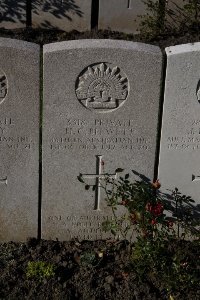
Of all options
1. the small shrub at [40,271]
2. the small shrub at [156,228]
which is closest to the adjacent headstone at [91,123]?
the small shrub at [156,228]

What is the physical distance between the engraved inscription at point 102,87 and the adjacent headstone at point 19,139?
0.35 meters

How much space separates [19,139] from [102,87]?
2.51 ft

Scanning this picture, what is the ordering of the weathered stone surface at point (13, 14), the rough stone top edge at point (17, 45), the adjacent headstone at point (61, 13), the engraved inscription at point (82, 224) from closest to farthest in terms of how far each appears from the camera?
the rough stone top edge at point (17, 45) < the engraved inscription at point (82, 224) < the weathered stone surface at point (13, 14) < the adjacent headstone at point (61, 13)

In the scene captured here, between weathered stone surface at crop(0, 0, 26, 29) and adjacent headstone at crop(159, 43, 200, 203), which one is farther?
weathered stone surface at crop(0, 0, 26, 29)

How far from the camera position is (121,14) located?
9641 mm

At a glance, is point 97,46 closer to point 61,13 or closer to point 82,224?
point 82,224

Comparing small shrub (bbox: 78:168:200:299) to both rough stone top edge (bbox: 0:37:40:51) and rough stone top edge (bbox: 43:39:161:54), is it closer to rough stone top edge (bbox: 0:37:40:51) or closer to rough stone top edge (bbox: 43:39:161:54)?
rough stone top edge (bbox: 43:39:161:54)

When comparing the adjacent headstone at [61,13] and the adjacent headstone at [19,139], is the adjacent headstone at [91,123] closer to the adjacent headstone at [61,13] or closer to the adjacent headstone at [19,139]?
the adjacent headstone at [19,139]

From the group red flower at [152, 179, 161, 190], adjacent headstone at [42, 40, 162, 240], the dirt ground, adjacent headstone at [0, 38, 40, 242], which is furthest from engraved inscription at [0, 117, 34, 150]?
red flower at [152, 179, 161, 190]

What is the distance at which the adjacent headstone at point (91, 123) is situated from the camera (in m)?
4.39

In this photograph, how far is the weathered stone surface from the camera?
942cm

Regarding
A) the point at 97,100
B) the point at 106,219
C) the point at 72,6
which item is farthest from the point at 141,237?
the point at 72,6

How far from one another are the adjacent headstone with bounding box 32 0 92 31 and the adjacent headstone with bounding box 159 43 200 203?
5.36m

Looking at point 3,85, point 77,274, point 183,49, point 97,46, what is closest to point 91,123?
point 97,46
